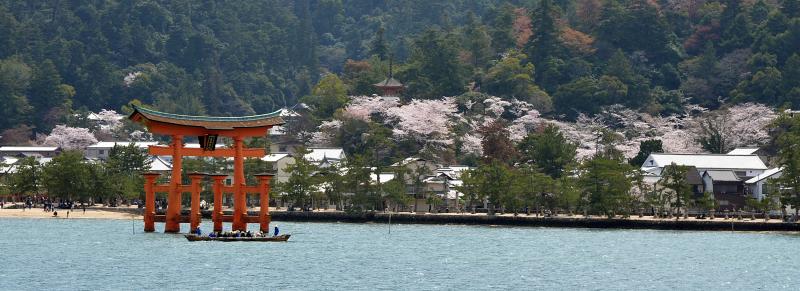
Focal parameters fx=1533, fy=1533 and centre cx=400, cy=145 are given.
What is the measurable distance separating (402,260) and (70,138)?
237ft

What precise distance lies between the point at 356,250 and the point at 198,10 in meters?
106

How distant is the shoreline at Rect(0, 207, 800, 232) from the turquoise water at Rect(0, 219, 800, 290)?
1293 millimetres

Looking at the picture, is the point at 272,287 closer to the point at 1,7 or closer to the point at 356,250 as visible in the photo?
the point at 356,250

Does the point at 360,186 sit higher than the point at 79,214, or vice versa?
the point at 360,186

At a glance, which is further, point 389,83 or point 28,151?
point 28,151

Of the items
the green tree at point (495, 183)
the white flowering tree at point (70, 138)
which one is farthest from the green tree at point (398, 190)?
the white flowering tree at point (70, 138)

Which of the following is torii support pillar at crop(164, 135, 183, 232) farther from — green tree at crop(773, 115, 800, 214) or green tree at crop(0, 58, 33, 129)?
green tree at crop(0, 58, 33, 129)

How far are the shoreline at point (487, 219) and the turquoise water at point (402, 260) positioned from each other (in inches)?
50.9

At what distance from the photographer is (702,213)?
82.9m

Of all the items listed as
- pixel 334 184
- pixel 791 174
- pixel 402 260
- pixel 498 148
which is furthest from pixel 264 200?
pixel 498 148

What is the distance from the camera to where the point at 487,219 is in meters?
82.8

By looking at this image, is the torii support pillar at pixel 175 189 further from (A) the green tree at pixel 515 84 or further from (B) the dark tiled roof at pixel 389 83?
(A) the green tree at pixel 515 84

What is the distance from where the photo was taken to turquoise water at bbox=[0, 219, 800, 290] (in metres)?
49.2

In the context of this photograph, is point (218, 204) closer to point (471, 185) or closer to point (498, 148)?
point (471, 185)
